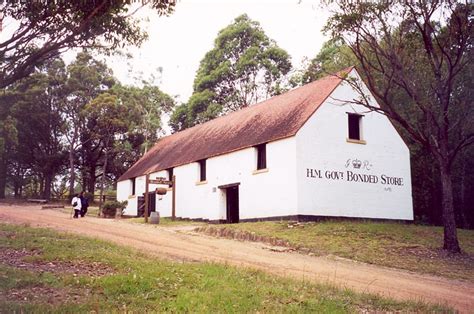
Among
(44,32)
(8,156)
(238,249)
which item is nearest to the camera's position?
(44,32)

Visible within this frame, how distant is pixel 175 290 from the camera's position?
866cm

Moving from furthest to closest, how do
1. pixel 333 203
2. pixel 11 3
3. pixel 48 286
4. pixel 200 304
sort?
pixel 333 203, pixel 11 3, pixel 48 286, pixel 200 304

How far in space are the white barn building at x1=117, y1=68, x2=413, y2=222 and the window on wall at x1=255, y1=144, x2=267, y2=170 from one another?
6cm

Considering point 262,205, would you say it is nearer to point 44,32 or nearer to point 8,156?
point 44,32

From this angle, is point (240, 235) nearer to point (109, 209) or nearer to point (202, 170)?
point (202, 170)

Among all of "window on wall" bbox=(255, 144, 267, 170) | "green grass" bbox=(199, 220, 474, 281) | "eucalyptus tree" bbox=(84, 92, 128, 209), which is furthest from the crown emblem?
"eucalyptus tree" bbox=(84, 92, 128, 209)

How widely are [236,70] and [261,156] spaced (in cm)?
2283

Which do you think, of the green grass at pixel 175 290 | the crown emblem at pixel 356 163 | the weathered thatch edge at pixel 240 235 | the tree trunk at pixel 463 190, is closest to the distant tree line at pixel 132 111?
the tree trunk at pixel 463 190

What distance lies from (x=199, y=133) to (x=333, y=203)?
1449cm

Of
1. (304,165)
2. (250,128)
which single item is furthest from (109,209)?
(304,165)

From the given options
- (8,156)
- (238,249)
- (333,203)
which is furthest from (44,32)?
(8,156)

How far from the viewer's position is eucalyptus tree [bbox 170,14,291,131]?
47.5 metres

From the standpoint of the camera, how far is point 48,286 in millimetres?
8422

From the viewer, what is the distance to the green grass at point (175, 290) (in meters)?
7.64
